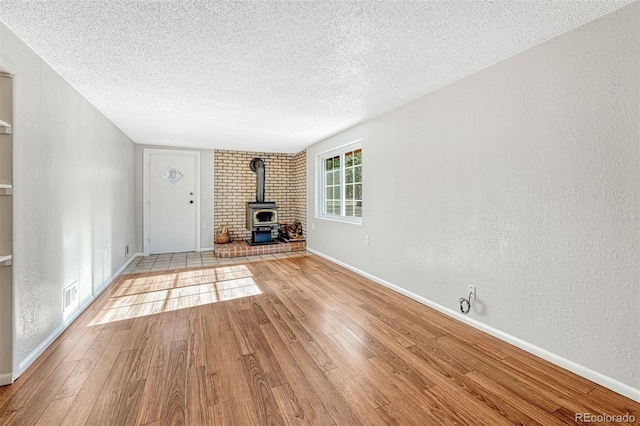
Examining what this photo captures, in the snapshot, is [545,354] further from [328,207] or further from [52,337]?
[328,207]

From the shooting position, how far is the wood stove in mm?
5695

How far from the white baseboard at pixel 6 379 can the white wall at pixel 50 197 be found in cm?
4

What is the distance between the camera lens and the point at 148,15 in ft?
5.07

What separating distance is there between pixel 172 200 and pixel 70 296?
3277 mm

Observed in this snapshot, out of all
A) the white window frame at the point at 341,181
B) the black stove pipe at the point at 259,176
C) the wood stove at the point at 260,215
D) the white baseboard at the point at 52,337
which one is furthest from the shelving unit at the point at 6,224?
the black stove pipe at the point at 259,176

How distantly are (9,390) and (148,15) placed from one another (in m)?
2.24

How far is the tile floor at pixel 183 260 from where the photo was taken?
14.1 ft

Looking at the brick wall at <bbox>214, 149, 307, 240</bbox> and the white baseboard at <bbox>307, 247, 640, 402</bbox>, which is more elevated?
the brick wall at <bbox>214, 149, 307, 240</bbox>

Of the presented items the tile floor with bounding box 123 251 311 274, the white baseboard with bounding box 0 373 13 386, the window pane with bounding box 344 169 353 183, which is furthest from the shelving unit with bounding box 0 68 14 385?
the window pane with bounding box 344 169 353 183

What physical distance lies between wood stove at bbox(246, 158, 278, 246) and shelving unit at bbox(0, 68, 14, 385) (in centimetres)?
401

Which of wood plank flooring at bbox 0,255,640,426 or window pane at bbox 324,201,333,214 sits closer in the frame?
wood plank flooring at bbox 0,255,640,426

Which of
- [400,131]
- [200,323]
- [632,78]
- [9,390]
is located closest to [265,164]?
[400,131]

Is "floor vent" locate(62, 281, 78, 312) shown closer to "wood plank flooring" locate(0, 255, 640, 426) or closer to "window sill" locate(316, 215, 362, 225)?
"wood plank flooring" locate(0, 255, 640, 426)

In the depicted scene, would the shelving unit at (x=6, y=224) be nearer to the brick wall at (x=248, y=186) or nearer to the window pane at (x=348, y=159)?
the window pane at (x=348, y=159)
